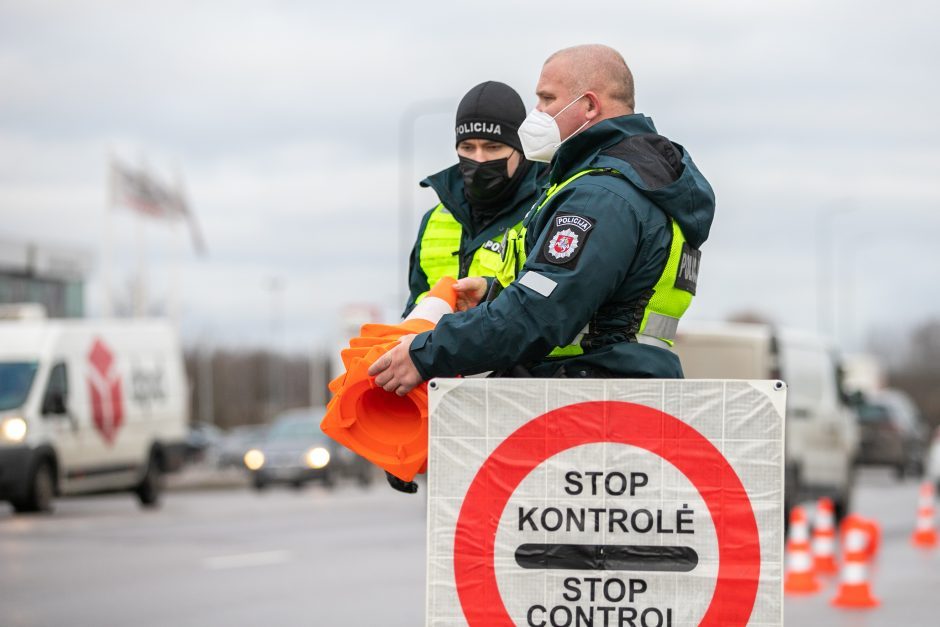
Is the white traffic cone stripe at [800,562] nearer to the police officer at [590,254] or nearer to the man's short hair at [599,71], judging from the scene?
the police officer at [590,254]

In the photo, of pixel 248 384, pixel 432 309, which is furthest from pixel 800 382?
pixel 248 384

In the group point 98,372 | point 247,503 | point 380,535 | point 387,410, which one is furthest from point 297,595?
point 247,503

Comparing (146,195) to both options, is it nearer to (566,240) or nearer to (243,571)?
(243,571)

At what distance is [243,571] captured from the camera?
13.1 metres

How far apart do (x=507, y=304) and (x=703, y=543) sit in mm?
721

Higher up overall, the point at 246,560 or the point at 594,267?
the point at 594,267

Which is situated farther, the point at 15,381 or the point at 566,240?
the point at 15,381

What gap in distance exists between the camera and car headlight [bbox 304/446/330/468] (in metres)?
29.9

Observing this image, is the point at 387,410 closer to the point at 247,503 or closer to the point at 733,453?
the point at 733,453

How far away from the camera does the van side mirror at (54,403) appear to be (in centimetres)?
1992

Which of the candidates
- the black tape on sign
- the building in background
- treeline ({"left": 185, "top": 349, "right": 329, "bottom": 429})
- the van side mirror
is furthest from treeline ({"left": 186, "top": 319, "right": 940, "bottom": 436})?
the black tape on sign

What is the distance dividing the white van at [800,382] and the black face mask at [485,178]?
35.8 ft

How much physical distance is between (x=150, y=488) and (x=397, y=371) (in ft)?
66.4

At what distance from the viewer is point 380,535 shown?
17.5 metres
